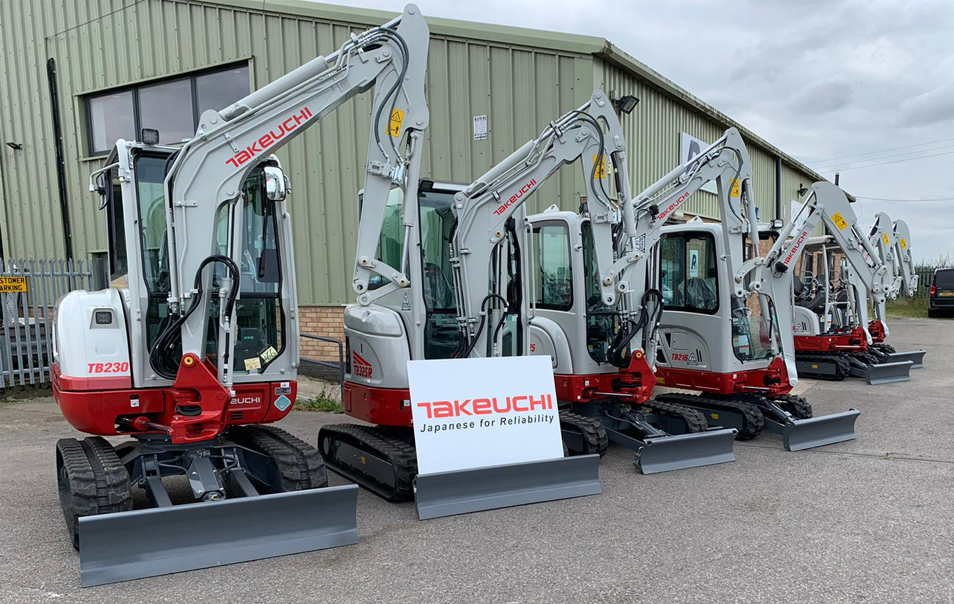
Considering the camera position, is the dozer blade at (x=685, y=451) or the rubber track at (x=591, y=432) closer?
the dozer blade at (x=685, y=451)

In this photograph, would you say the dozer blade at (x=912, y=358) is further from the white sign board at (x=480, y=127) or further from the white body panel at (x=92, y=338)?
the white body panel at (x=92, y=338)

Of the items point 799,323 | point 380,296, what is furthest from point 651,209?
point 799,323

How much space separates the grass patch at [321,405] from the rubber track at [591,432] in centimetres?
408

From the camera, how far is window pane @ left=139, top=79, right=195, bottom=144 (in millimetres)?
12555

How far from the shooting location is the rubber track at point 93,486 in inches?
164

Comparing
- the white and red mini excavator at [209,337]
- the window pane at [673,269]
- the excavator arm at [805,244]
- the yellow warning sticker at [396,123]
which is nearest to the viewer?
the white and red mini excavator at [209,337]

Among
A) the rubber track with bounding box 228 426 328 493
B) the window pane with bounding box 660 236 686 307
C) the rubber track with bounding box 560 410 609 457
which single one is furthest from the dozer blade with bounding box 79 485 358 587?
the window pane with bounding box 660 236 686 307

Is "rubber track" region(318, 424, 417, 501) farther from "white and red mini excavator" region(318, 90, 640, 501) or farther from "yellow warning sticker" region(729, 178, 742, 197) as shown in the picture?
"yellow warning sticker" region(729, 178, 742, 197)

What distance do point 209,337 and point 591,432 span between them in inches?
136

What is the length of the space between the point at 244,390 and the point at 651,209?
15.6ft

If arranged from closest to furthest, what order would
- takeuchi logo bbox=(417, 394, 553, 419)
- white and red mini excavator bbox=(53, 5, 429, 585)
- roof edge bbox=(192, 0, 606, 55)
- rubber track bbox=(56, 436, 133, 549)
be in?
rubber track bbox=(56, 436, 133, 549)
white and red mini excavator bbox=(53, 5, 429, 585)
takeuchi logo bbox=(417, 394, 553, 419)
roof edge bbox=(192, 0, 606, 55)

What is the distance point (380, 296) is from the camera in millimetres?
5957

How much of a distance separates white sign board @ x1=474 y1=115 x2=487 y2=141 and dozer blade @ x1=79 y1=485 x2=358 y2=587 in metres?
7.29

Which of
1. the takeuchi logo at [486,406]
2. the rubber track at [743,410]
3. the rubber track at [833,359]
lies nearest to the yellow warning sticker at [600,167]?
the takeuchi logo at [486,406]
